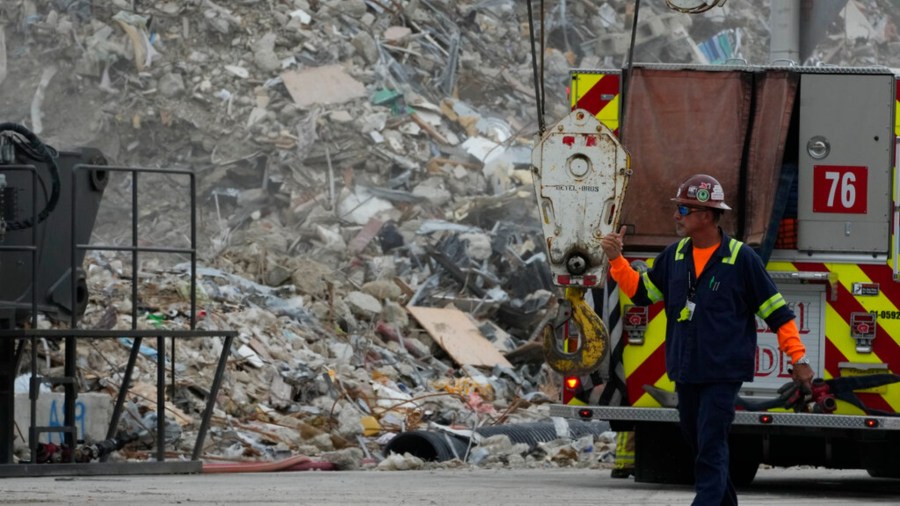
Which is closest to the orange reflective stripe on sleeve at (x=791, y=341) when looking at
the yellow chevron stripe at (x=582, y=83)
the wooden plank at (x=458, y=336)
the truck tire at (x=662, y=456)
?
the truck tire at (x=662, y=456)

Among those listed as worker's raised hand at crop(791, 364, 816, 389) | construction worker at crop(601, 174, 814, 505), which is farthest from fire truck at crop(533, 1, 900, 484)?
worker's raised hand at crop(791, 364, 816, 389)

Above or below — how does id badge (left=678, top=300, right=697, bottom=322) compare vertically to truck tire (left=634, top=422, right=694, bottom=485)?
above

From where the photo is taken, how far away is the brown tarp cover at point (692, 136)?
33.6 feet

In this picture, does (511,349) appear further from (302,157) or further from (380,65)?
(380,65)

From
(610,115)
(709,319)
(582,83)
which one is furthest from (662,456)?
(709,319)

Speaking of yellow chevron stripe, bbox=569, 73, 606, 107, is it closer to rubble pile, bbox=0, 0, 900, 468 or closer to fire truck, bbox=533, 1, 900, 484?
fire truck, bbox=533, 1, 900, 484

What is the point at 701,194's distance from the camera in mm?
7562

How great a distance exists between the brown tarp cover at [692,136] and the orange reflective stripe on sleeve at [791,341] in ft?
8.86

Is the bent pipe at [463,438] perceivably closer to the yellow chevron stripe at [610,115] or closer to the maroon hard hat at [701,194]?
the yellow chevron stripe at [610,115]

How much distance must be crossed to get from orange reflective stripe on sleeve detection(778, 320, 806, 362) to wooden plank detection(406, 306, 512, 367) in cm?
1029

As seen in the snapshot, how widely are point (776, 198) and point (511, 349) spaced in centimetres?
868

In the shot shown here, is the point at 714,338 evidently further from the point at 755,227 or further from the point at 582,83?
the point at 582,83

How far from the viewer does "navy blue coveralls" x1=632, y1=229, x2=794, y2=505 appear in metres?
7.30

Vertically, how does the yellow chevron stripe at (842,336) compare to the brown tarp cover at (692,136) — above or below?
below
